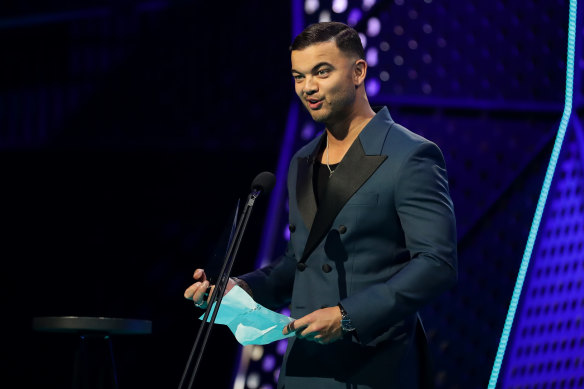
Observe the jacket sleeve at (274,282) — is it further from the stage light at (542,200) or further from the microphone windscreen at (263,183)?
the stage light at (542,200)

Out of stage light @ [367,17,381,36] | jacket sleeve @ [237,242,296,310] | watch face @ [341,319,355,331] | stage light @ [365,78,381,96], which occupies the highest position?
stage light @ [367,17,381,36]

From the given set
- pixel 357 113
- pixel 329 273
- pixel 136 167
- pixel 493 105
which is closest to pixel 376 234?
pixel 329 273

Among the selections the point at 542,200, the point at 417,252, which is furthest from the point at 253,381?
the point at 417,252

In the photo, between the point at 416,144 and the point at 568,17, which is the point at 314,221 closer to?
the point at 416,144

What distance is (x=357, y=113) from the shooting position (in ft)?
6.51

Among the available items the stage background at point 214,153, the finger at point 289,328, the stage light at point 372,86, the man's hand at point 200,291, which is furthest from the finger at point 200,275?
the stage light at point 372,86

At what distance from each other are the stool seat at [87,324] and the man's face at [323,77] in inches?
38.8

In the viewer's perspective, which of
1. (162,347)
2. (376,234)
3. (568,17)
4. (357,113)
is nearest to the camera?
(376,234)

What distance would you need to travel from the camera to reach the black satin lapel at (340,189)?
1842 millimetres

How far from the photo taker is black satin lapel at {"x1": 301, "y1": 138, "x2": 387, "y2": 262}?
1.84 metres

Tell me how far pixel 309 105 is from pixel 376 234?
13.9 inches

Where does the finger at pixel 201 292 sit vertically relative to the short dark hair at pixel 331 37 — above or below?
below

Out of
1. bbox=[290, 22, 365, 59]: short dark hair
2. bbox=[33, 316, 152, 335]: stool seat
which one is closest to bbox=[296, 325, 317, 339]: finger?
bbox=[290, 22, 365, 59]: short dark hair

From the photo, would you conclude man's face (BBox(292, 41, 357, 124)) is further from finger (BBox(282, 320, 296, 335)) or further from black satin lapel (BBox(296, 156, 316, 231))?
finger (BBox(282, 320, 296, 335))
